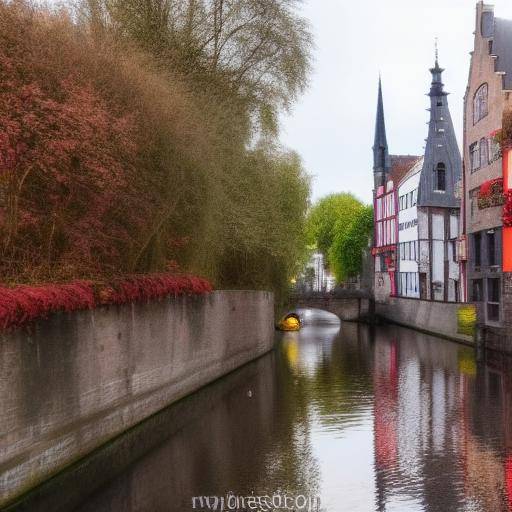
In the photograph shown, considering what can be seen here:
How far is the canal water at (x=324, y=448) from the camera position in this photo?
11.6 metres

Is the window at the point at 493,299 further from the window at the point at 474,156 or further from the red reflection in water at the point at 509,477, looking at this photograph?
the red reflection in water at the point at 509,477

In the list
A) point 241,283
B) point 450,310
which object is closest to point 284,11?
point 241,283

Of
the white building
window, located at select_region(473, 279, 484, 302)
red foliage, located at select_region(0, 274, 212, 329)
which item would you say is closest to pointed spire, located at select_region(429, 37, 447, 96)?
the white building

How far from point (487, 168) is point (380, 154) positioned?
111ft

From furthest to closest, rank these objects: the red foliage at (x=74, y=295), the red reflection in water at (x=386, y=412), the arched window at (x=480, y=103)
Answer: the arched window at (x=480, y=103) < the red reflection in water at (x=386, y=412) < the red foliage at (x=74, y=295)

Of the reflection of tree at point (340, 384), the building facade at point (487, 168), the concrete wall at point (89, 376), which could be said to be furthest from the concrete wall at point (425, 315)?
the concrete wall at point (89, 376)

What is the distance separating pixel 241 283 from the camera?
1235 inches

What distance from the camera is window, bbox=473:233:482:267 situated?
124 feet

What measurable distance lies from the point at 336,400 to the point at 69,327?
392 inches

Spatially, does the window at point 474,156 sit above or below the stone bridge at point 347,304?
above

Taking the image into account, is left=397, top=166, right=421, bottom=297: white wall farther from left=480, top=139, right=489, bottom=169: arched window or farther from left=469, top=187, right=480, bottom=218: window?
left=480, top=139, right=489, bottom=169: arched window

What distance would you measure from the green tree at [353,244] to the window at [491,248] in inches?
1622

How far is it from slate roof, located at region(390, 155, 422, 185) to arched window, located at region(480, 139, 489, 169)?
1103 inches

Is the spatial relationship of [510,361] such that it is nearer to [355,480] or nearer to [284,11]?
[284,11]
